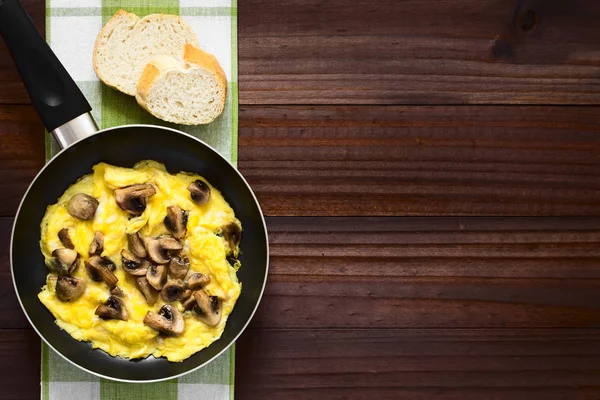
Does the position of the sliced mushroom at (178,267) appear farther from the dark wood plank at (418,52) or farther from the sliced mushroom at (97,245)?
the dark wood plank at (418,52)

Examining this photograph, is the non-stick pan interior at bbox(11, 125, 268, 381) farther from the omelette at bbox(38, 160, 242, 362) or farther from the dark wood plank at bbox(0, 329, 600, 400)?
the dark wood plank at bbox(0, 329, 600, 400)

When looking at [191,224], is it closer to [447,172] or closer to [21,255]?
[21,255]

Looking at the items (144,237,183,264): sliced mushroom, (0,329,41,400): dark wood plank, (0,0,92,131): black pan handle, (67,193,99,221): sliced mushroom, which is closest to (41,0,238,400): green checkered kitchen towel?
(0,329,41,400): dark wood plank

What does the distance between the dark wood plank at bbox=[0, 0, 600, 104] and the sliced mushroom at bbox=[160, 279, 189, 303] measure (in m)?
0.71

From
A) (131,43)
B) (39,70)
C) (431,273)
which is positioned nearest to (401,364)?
(431,273)

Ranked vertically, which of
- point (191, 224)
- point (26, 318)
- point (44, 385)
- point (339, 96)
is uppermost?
point (339, 96)

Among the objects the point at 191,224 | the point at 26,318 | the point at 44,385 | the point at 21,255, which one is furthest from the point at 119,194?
the point at 44,385

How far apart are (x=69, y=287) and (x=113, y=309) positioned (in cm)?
16

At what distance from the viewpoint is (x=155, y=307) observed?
7.46 feet

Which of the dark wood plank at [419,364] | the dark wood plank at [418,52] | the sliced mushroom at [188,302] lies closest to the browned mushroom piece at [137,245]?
the sliced mushroom at [188,302]

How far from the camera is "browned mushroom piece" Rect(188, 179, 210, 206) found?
7.42 ft

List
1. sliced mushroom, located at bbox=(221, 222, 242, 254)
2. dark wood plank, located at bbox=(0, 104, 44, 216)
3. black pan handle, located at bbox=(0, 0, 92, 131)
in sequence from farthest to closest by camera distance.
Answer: dark wood plank, located at bbox=(0, 104, 44, 216)
sliced mushroom, located at bbox=(221, 222, 242, 254)
black pan handle, located at bbox=(0, 0, 92, 131)

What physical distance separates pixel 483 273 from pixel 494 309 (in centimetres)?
15

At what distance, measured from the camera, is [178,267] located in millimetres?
2244
